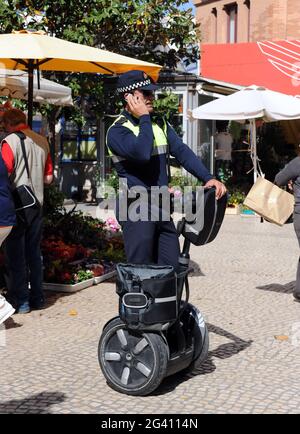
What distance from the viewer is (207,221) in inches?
175

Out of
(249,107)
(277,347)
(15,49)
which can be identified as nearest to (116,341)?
(277,347)

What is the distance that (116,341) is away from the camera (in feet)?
15.1

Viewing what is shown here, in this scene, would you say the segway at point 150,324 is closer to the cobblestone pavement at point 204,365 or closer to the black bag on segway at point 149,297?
the black bag on segway at point 149,297

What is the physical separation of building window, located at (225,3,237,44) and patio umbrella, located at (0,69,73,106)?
23.3m

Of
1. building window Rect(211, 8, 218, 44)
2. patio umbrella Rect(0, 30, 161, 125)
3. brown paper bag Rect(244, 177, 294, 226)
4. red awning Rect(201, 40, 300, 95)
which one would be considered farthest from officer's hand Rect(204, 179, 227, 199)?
building window Rect(211, 8, 218, 44)

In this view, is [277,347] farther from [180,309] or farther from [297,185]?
[297,185]

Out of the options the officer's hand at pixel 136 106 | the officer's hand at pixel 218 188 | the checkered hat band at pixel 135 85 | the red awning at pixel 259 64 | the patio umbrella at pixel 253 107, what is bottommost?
the officer's hand at pixel 218 188

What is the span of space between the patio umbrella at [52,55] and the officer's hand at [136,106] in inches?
84.8

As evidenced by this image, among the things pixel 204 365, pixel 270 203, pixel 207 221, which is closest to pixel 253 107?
pixel 270 203

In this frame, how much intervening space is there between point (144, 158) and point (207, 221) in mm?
556

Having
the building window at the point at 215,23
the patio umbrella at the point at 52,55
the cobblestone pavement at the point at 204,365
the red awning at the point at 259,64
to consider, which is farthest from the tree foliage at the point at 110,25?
the building window at the point at 215,23

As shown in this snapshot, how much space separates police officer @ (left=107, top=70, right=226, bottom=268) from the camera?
4.50m

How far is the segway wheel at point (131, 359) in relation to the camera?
14.5 ft

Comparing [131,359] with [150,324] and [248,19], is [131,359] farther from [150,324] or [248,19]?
[248,19]
